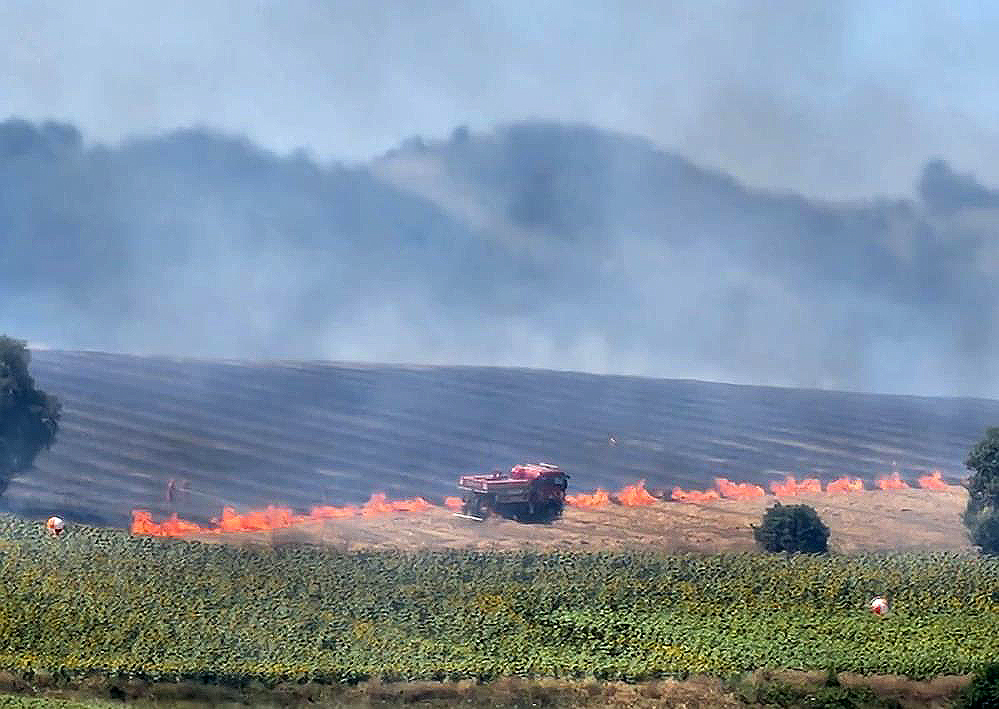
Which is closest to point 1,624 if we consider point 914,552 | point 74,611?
point 74,611

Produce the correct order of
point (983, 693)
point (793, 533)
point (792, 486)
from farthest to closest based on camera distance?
point (792, 486) → point (793, 533) → point (983, 693)

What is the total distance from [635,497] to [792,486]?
12112 millimetres

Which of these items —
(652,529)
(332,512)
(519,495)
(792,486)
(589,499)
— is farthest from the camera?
(792,486)

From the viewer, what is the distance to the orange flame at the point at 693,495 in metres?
66.8

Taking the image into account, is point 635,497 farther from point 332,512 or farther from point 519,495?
point 332,512

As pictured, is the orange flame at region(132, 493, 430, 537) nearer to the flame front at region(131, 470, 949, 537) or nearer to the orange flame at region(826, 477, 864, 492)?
the flame front at region(131, 470, 949, 537)

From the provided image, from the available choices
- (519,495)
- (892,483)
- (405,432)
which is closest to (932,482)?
(892,483)

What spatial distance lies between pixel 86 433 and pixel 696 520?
32.6 m

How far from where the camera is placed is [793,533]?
55625mm

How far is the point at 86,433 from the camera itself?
247ft

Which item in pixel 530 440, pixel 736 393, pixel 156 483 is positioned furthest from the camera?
pixel 736 393

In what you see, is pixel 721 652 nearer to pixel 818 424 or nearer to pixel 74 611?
pixel 74 611

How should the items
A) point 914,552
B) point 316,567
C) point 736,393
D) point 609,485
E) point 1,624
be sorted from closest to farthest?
point 1,624
point 316,567
point 914,552
point 609,485
point 736,393

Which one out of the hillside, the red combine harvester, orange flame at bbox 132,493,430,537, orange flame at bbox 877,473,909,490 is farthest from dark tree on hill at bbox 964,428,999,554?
orange flame at bbox 132,493,430,537
